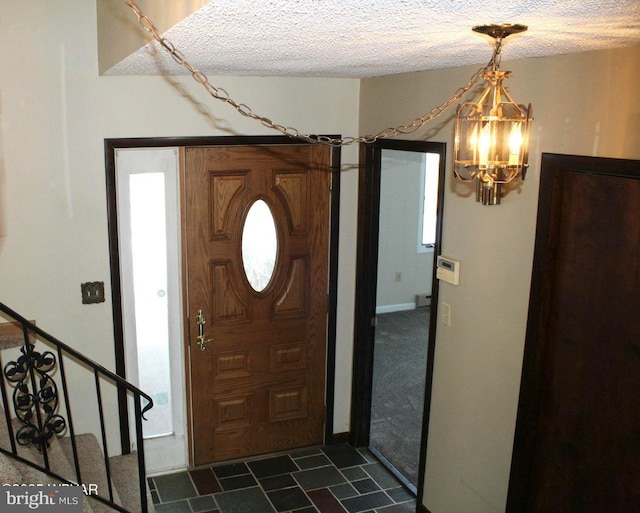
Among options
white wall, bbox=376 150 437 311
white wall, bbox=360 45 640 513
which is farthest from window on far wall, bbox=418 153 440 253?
white wall, bbox=360 45 640 513

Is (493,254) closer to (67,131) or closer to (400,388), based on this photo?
(67,131)

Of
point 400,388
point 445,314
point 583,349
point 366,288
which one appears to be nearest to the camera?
point 583,349

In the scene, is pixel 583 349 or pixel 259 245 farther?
pixel 259 245

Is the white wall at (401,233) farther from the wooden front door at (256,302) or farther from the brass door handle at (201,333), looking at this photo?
the brass door handle at (201,333)

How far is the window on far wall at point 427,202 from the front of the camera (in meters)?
7.00

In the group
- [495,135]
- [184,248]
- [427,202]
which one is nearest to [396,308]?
[427,202]

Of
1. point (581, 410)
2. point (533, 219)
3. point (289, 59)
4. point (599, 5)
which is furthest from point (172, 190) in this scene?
point (599, 5)

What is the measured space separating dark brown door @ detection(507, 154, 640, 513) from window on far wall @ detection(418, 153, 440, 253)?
13.3 feet

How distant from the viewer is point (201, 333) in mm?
4145

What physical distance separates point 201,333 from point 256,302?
1.24 ft

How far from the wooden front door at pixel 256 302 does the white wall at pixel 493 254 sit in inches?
28.9

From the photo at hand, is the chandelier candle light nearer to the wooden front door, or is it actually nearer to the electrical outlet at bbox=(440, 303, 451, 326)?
the electrical outlet at bbox=(440, 303, 451, 326)

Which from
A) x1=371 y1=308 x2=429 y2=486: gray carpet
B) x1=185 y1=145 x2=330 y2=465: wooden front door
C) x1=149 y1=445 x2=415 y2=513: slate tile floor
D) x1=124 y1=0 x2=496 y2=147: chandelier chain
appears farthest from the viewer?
x1=371 y1=308 x2=429 y2=486: gray carpet

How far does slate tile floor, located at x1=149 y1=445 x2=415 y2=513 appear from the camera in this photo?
12.8ft
